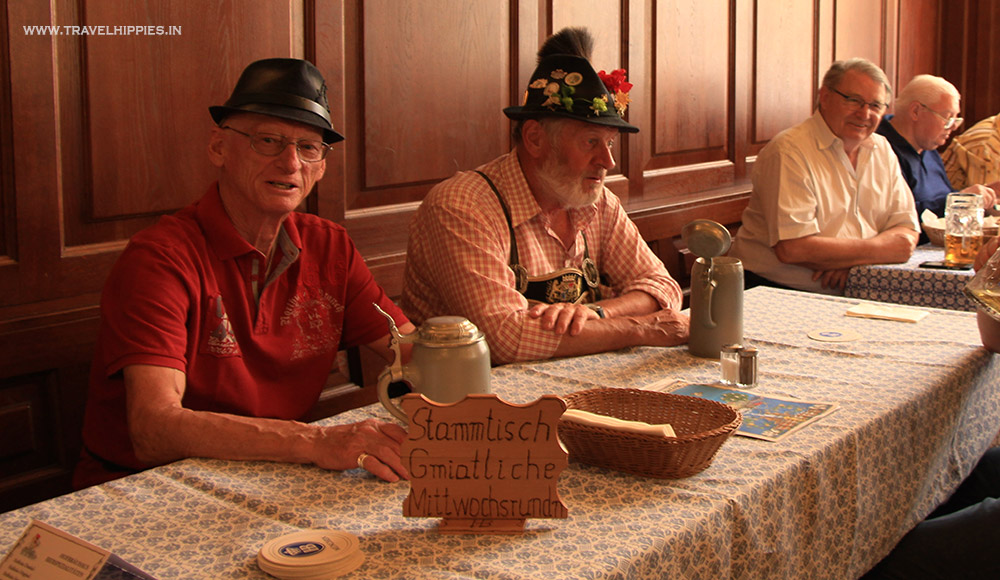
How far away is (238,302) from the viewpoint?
1866mm

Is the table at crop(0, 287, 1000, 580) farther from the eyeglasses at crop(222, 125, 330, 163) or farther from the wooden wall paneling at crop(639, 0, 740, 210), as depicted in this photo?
the wooden wall paneling at crop(639, 0, 740, 210)

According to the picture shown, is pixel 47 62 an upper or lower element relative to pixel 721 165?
upper

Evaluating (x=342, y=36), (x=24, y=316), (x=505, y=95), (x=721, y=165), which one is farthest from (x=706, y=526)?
(x=721, y=165)

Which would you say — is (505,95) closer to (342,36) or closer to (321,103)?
(342,36)

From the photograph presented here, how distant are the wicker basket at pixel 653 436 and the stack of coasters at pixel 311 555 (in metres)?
0.40

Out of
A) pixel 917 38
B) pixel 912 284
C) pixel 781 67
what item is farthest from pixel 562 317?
pixel 917 38

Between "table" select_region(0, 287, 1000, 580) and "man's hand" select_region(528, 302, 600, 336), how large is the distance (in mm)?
83

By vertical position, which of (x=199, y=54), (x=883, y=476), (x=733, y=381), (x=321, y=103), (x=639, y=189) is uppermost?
(x=199, y=54)

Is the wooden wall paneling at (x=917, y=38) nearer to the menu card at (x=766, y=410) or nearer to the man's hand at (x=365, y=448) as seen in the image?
the menu card at (x=766, y=410)

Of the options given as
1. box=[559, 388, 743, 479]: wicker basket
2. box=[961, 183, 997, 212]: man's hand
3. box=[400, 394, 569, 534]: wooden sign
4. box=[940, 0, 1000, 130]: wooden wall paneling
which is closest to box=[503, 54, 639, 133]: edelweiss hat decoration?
box=[559, 388, 743, 479]: wicker basket

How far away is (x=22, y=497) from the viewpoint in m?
2.19

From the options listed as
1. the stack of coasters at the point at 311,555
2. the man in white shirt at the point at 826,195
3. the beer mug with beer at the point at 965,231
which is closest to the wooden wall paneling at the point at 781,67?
the man in white shirt at the point at 826,195

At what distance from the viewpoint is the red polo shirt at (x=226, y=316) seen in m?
1.67

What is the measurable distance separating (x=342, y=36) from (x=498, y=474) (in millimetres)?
1911
